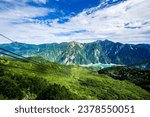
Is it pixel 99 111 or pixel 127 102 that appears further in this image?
pixel 127 102

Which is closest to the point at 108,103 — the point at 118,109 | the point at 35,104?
the point at 118,109

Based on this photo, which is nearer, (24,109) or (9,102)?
(24,109)

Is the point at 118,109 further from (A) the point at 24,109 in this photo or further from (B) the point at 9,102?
(B) the point at 9,102

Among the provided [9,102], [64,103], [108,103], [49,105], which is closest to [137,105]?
[108,103]

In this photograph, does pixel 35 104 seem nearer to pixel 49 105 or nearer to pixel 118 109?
pixel 49 105

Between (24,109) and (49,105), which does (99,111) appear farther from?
(24,109)

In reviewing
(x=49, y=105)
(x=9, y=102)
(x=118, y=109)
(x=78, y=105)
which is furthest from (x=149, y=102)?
(x=9, y=102)
